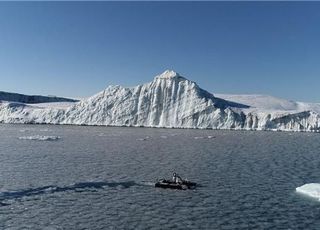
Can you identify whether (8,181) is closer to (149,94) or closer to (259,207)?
(259,207)

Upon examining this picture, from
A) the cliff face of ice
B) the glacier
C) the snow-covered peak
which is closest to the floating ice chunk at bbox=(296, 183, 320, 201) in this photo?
the glacier

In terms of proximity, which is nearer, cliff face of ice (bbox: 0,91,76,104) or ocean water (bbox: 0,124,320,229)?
ocean water (bbox: 0,124,320,229)

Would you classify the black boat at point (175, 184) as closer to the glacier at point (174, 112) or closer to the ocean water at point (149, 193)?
the ocean water at point (149, 193)

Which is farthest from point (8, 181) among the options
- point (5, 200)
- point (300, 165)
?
point (300, 165)

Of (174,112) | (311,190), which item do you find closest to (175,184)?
(311,190)

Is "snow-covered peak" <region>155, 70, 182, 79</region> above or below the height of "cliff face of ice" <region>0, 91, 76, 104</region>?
→ above

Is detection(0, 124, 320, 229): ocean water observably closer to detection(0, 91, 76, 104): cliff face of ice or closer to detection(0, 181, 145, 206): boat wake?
detection(0, 181, 145, 206): boat wake
